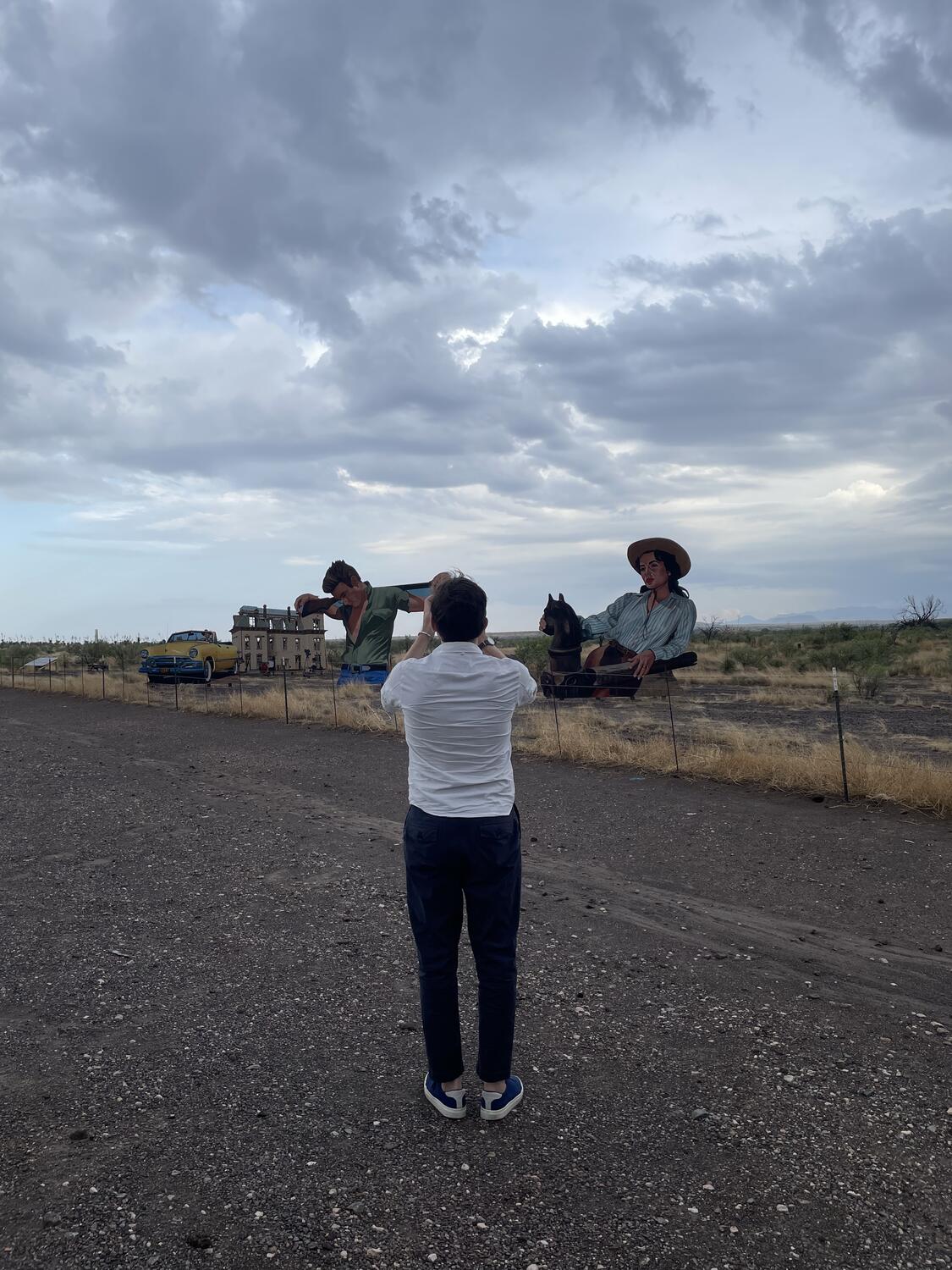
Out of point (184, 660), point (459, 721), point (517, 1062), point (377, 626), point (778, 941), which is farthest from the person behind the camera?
point (184, 660)

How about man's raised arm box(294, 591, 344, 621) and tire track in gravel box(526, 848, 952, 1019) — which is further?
man's raised arm box(294, 591, 344, 621)

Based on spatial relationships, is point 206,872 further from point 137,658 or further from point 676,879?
point 137,658

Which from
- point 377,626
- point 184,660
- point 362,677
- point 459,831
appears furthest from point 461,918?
point 184,660

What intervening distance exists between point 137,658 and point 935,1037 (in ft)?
163

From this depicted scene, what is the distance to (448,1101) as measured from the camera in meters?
3.51

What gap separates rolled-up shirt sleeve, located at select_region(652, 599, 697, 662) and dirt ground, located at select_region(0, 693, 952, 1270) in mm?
14937

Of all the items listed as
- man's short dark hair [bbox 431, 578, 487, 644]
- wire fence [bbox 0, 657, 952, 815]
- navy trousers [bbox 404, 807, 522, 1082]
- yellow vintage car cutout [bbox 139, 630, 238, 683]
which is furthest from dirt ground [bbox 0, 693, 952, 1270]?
yellow vintage car cutout [bbox 139, 630, 238, 683]

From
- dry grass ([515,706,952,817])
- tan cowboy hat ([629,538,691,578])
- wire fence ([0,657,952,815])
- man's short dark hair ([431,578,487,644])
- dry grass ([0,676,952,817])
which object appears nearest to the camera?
man's short dark hair ([431,578,487,644])

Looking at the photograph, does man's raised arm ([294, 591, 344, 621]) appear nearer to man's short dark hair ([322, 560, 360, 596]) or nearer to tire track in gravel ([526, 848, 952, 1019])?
man's short dark hair ([322, 560, 360, 596])

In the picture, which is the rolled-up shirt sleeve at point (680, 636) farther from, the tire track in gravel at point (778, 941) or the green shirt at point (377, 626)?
the tire track in gravel at point (778, 941)

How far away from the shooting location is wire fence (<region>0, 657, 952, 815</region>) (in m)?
10.3

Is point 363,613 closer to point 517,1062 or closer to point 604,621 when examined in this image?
point 604,621

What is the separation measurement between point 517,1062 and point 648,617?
20.0 m

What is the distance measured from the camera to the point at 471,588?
11.4 feet
